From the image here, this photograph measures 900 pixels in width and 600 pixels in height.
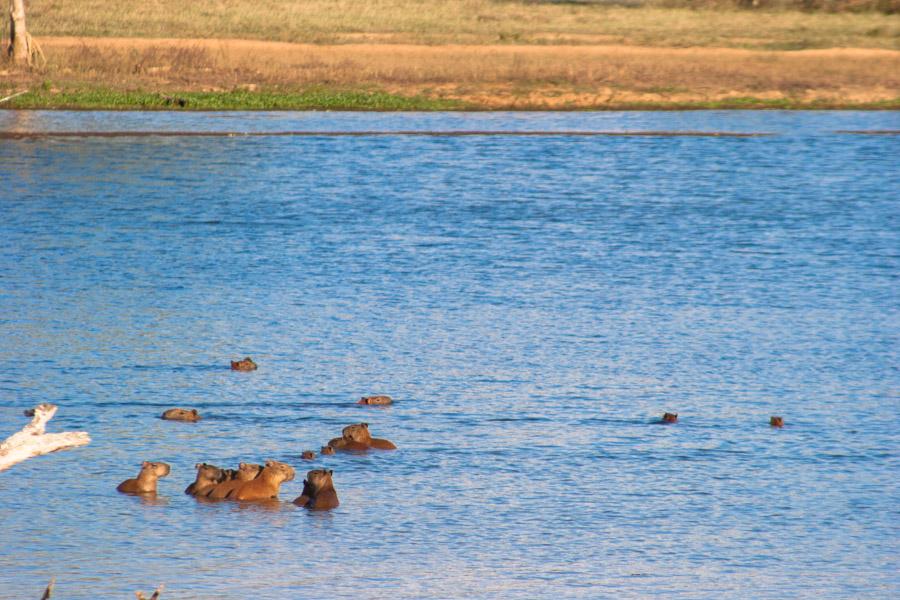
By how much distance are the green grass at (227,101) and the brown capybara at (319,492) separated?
2929cm

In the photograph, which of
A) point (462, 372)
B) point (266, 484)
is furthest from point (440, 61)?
point (266, 484)

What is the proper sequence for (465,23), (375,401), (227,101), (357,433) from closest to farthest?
(357,433), (375,401), (227,101), (465,23)

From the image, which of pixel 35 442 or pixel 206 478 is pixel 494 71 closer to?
pixel 206 478

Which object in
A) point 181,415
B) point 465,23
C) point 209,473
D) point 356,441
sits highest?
point 209,473

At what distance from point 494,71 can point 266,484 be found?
31890 millimetres

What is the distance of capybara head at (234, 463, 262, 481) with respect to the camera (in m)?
12.3

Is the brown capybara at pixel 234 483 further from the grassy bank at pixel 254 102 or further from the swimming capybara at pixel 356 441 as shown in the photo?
the grassy bank at pixel 254 102

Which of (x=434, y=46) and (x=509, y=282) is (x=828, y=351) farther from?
(x=434, y=46)

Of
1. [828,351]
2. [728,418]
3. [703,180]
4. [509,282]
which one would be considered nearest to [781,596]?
[728,418]

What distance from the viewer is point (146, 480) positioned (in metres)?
12.5

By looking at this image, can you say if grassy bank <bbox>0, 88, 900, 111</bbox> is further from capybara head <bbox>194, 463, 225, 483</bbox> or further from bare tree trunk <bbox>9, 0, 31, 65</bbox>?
capybara head <bbox>194, 463, 225, 483</bbox>

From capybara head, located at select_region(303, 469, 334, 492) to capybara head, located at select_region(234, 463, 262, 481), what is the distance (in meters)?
0.50

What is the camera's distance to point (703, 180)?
33.4m

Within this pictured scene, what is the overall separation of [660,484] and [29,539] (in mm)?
4970
